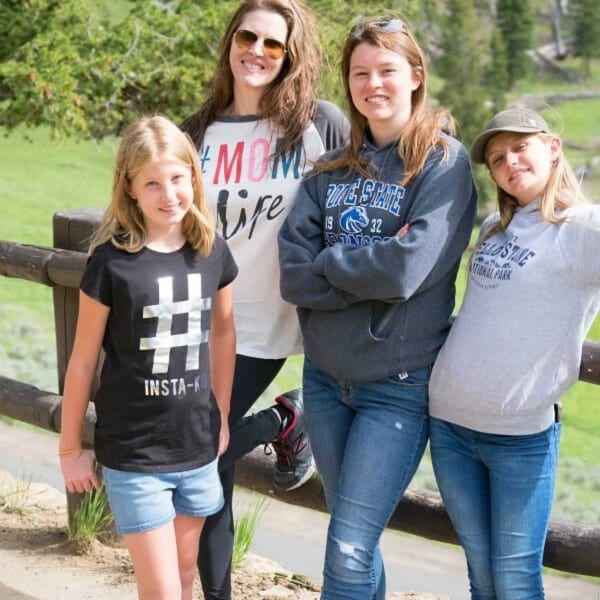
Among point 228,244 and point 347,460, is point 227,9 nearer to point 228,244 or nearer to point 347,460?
point 228,244

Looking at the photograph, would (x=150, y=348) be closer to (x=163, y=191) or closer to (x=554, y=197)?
(x=163, y=191)

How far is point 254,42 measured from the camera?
277cm

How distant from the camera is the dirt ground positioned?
11.0 ft

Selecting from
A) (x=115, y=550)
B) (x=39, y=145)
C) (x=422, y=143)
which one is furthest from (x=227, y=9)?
(x=39, y=145)

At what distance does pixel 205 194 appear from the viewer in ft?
9.10

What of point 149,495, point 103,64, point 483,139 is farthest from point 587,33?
point 149,495

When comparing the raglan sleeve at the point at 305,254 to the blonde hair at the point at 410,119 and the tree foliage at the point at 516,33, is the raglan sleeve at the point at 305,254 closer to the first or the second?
the blonde hair at the point at 410,119

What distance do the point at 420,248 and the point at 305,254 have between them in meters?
0.31

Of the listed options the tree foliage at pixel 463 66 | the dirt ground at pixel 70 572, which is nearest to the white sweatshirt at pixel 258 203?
the dirt ground at pixel 70 572

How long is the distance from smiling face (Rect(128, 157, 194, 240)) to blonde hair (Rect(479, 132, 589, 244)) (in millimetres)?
700

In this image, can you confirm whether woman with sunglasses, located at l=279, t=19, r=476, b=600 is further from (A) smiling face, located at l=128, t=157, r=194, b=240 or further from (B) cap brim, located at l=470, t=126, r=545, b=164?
(A) smiling face, located at l=128, t=157, r=194, b=240

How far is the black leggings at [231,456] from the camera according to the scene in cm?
282

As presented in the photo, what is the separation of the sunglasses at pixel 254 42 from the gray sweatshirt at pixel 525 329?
80 centimetres

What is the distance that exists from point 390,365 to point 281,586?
4.32 feet
